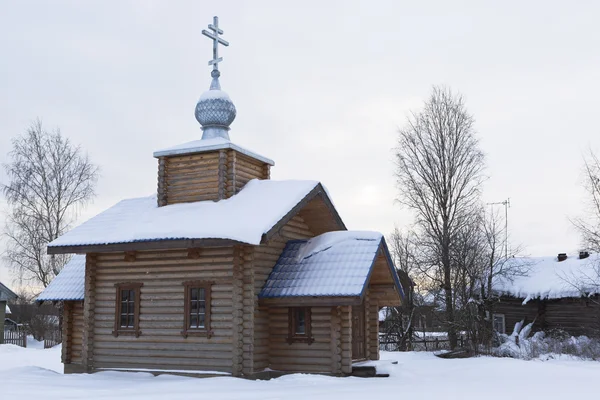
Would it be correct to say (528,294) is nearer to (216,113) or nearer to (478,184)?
(478,184)

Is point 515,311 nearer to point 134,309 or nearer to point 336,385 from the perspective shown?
point 336,385

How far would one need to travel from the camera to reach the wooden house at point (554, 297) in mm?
26281

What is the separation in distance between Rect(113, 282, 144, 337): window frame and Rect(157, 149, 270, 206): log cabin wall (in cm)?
241

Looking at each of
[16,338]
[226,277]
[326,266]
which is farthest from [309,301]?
[16,338]

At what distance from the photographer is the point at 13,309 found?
179ft

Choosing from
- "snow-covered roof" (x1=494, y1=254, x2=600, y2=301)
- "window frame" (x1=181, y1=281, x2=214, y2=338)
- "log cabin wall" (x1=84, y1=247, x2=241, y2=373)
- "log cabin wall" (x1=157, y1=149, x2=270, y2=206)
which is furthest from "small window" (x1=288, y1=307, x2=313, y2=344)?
"snow-covered roof" (x1=494, y1=254, x2=600, y2=301)

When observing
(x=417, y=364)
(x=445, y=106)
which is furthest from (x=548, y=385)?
(x=445, y=106)

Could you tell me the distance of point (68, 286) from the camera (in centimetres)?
1909

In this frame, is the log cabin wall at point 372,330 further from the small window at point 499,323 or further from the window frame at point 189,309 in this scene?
the small window at point 499,323

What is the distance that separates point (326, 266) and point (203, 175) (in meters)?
4.22

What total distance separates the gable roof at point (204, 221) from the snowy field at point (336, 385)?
3078 millimetres

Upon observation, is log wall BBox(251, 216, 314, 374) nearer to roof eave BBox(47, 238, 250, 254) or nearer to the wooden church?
the wooden church

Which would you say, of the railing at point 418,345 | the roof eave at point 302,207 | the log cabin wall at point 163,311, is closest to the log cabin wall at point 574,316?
the railing at point 418,345

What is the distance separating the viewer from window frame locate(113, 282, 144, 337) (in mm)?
16344
